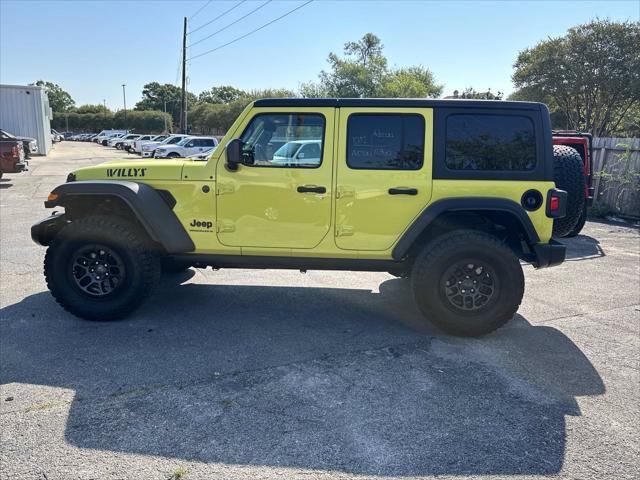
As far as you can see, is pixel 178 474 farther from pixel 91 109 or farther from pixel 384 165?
pixel 91 109

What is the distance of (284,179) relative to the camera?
429cm

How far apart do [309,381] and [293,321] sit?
1229 millimetres

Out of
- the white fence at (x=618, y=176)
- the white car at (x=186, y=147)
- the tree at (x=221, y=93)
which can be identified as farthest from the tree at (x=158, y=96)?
the white fence at (x=618, y=176)

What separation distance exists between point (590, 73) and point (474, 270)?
23.6 m

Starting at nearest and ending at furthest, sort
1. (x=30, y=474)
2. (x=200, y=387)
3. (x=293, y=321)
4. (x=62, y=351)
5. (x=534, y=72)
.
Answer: (x=30, y=474), (x=200, y=387), (x=62, y=351), (x=293, y=321), (x=534, y=72)

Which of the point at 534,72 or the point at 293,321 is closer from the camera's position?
the point at 293,321

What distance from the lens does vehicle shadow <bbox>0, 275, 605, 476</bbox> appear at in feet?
8.89

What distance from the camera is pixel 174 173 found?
Answer: 4.42m

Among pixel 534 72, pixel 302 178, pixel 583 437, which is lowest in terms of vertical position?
pixel 583 437

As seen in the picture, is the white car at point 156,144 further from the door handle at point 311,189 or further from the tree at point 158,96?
the tree at point 158,96

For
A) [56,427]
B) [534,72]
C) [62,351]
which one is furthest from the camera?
[534,72]

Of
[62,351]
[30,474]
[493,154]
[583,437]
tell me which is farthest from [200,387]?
[493,154]

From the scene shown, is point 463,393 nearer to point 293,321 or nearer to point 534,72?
point 293,321

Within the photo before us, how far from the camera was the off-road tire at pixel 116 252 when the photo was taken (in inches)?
172
